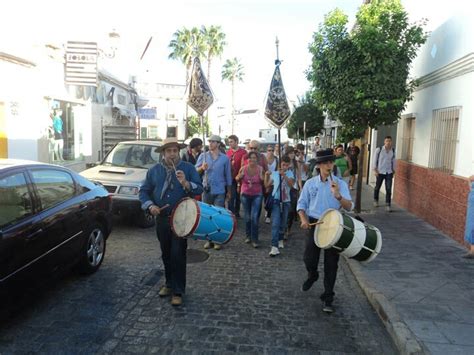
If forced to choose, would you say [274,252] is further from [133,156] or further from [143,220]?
[133,156]

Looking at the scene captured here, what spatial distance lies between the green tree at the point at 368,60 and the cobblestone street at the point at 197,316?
14.6ft

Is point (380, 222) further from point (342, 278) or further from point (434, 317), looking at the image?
point (434, 317)

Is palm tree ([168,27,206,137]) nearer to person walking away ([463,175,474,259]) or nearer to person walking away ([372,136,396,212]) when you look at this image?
person walking away ([372,136,396,212])

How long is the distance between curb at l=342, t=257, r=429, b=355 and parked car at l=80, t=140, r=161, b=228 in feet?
12.8

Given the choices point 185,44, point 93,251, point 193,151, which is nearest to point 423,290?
point 93,251

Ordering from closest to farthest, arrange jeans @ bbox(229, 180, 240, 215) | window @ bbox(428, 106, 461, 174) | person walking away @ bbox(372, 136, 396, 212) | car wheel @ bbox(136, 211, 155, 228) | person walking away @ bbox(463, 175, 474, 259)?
1. person walking away @ bbox(463, 175, 474, 259)
2. window @ bbox(428, 106, 461, 174)
3. car wheel @ bbox(136, 211, 155, 228)
4. jeans @ bbox(229, 180, 240, 215)
5. person walking away @ bbox(372, 136, 396, 212)

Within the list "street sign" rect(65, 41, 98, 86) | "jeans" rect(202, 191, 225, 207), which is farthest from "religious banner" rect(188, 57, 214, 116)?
"street sign" rect(65, 41, 98, 86)

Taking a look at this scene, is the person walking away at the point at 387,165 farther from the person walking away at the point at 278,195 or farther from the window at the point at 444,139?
the person walking away at the point at 278,195

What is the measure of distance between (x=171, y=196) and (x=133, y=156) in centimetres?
463

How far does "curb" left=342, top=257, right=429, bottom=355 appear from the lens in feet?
11.9

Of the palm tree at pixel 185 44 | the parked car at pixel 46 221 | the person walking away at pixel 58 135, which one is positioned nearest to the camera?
the parked car at pixel 46 221

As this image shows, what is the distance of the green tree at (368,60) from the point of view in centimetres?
862

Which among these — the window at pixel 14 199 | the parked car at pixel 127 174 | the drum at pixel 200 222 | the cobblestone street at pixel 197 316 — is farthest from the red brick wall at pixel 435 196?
the window at pixel 14 199

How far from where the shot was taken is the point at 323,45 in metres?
9.20
